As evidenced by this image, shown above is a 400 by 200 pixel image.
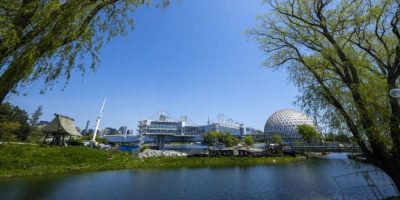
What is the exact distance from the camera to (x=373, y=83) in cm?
1100

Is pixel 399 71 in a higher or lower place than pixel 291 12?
lower

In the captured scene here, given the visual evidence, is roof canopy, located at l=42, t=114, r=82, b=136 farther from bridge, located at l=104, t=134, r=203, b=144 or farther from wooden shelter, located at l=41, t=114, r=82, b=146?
bridge, located at l=104, t=134, r=203, b=144

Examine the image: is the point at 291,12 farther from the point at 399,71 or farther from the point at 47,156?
the point at 47,156

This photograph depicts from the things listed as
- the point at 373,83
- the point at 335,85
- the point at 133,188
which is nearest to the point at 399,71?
the point at 373,83

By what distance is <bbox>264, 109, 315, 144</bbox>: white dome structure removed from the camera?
14188cm

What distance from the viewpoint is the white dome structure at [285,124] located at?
465 feet

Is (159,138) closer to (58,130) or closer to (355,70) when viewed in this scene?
(58,130)

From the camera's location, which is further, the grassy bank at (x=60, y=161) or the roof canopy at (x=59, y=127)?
the roof canopy at (x=59, y=127)

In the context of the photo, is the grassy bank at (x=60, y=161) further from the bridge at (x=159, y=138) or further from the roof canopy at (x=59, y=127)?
the bridge at (x=159, y=138)

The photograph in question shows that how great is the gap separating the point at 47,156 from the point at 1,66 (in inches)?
1664

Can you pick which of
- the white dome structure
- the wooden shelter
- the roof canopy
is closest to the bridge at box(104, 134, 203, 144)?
the white dome structure

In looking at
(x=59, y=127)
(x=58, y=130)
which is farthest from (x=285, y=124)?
(x=58, y=130)

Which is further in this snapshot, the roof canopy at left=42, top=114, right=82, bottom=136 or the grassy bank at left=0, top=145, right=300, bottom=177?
the roof canopy at left=42, top=114, right=82, bottom=136

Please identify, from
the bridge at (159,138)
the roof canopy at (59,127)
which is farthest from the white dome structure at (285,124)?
the roof canopy at (59,127)
